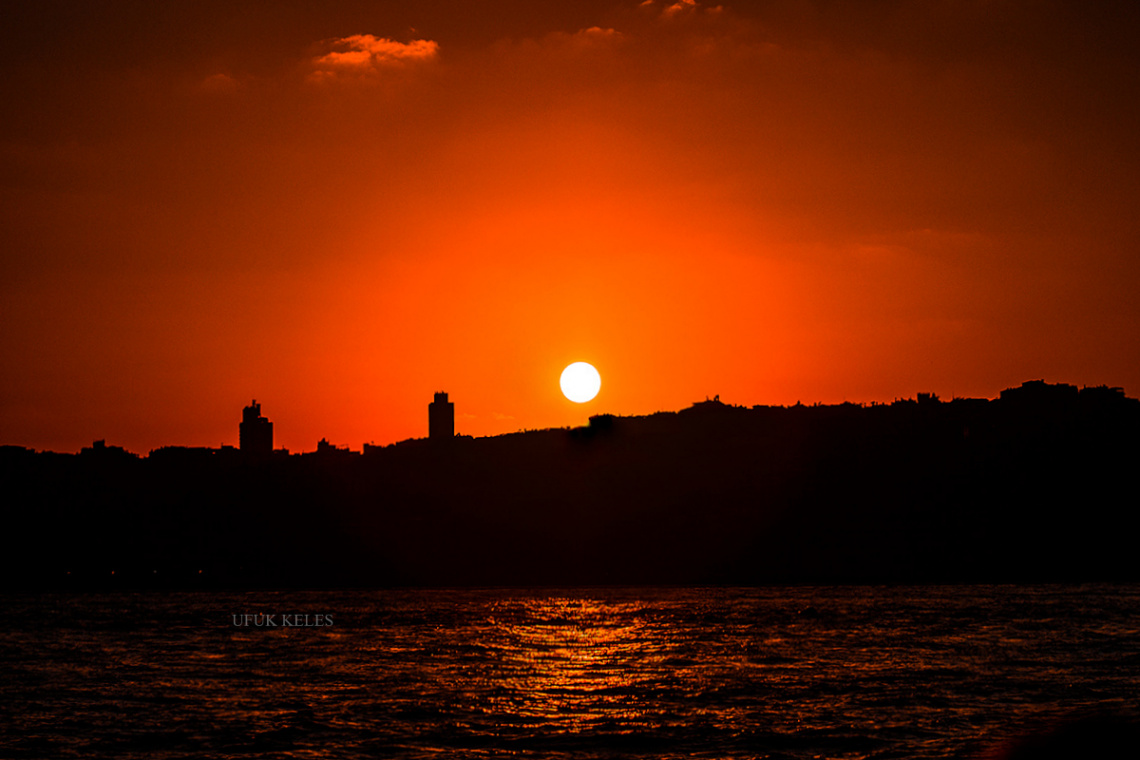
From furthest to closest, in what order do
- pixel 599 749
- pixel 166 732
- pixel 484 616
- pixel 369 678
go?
pixel 484 616
pixel 369 678
pixel 166 732
pixel 599 749

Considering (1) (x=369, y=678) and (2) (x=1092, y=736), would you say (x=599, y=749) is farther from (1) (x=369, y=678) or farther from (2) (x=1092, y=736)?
(1) (x=369, y=678)

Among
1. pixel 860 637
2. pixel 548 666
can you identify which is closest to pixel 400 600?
pixel 860 637

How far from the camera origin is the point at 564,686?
5803 centimetres

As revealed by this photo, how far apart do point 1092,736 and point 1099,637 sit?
78107 millimetres

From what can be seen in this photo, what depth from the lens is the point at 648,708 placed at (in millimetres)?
48875

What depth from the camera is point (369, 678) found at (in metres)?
63.3

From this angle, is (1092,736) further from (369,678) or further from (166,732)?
(369,678)

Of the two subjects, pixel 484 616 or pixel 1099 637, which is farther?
pixel 484 616

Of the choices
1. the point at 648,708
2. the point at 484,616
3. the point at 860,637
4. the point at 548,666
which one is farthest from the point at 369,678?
the point at 484,616

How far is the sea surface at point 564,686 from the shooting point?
129 feet

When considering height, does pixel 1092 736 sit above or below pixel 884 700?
above

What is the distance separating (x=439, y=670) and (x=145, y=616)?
8749 cm

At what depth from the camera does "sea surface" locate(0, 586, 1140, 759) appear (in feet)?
129

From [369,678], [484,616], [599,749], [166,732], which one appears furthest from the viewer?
[484,616]
